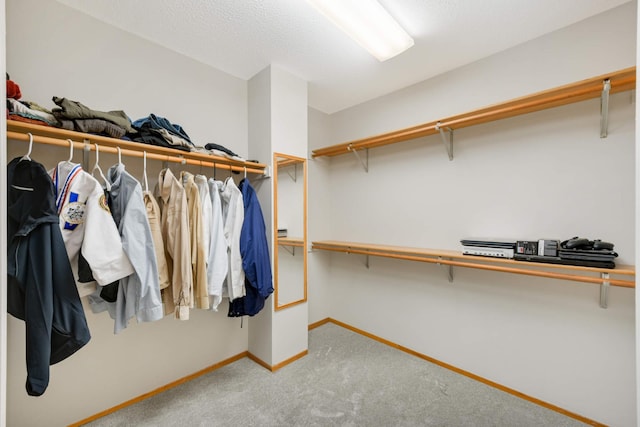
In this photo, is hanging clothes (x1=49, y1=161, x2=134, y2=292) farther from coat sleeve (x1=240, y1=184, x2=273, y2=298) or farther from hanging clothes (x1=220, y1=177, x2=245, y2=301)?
coat sleeve (x1=240, y1=184, x2=273, y2=298)

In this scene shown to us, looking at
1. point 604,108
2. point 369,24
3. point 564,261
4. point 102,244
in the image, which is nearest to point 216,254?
point 102,244

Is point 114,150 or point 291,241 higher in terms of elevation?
point 114,150

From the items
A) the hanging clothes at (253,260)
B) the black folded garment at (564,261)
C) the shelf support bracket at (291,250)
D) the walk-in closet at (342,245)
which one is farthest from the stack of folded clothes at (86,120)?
the black folded garment at (564,261)

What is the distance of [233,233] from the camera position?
202cm

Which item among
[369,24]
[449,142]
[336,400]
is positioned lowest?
[336,400]

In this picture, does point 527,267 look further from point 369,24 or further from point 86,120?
point 86,120

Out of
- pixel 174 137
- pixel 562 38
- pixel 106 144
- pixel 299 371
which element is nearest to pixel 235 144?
pixel 174 137

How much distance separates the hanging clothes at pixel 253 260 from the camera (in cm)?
205

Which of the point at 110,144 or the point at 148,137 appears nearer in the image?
the point at 110,144

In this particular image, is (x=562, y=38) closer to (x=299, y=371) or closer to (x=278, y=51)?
(x=278, y=51)

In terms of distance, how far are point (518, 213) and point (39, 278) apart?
115 inches

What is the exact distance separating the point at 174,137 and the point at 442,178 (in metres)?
2.23

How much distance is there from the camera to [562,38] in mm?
1848

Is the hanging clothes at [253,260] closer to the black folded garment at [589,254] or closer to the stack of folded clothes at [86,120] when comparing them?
the stack of folded clothes at [86,120]
